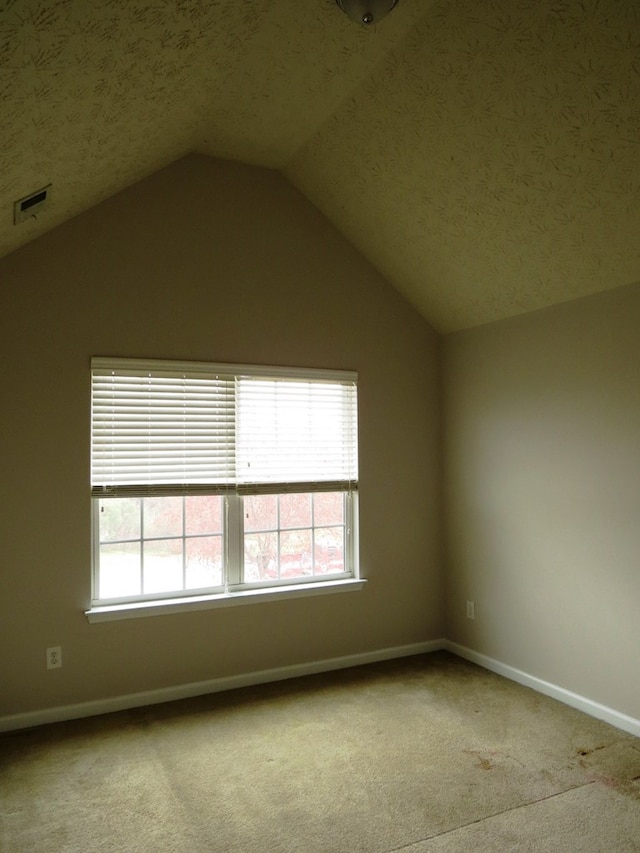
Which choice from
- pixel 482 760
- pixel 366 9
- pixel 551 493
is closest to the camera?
pixel 366 9

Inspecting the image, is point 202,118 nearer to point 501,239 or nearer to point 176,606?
point 501,239

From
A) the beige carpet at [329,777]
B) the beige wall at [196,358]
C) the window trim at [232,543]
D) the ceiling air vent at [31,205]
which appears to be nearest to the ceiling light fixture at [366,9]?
the ceiling air vent at [31,205]

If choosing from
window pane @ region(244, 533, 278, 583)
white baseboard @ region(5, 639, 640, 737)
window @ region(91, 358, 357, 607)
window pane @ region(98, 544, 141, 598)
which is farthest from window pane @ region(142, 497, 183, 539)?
white baseboard @ region(5, 639, 640, 737)

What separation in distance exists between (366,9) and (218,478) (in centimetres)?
244

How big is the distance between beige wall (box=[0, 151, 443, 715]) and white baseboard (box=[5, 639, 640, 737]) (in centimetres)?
5

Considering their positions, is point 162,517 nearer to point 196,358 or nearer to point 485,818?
point 196,358

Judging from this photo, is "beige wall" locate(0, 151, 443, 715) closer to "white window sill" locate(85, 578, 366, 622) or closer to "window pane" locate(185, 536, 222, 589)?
"white window sill" locate(85, 578, 366, 622)

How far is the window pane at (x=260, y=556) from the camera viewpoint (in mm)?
3684

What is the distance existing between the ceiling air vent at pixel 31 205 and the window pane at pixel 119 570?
68.9 inches

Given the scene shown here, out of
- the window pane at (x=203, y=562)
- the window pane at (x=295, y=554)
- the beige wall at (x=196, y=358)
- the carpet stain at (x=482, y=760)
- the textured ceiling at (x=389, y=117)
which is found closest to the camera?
the textured ceiling at (x=389, y=117)

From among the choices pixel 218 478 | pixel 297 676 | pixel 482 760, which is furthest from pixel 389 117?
pixel 297 676

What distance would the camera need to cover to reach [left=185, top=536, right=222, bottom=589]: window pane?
3.53 m

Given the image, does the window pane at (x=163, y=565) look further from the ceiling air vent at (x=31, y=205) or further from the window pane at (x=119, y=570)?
the ceiling air vent at (x=31, y=205)

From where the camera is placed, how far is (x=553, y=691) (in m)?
3.40
